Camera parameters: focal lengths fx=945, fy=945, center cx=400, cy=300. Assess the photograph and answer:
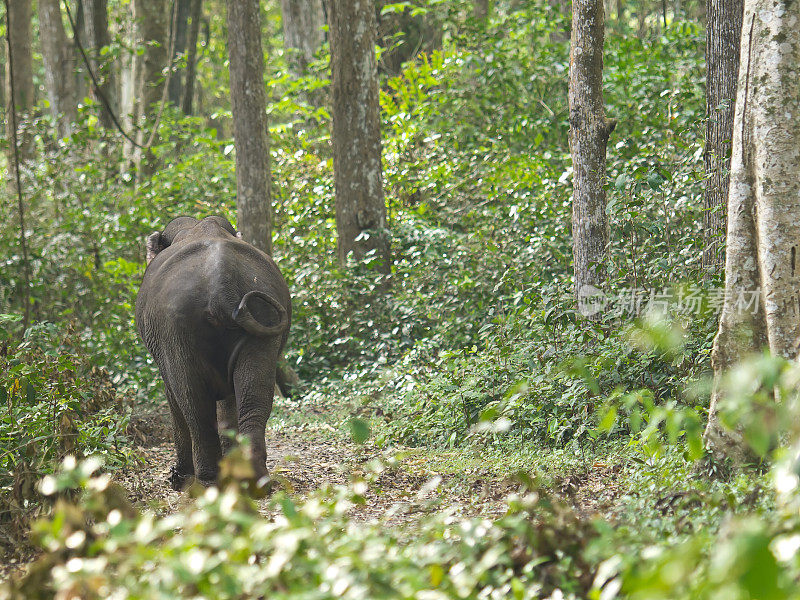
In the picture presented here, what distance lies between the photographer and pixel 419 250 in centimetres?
1159

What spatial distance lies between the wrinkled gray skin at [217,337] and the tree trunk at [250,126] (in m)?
4.95

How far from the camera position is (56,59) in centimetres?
1888

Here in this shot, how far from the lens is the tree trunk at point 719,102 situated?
23.5 feet

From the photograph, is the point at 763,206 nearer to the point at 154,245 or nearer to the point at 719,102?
the point at 719,102

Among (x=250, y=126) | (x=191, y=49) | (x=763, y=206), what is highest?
(x=191, y=49)

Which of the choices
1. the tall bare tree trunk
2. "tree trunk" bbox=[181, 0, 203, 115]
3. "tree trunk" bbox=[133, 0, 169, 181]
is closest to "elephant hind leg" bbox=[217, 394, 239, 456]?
"tree trunk" bbox=[133, 0, 169, 181]

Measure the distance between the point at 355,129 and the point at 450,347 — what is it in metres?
3.53

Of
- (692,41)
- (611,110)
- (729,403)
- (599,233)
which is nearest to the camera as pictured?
(729,403)

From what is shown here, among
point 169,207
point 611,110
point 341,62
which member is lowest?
point 169,207

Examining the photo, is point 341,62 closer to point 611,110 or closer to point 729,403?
point 611,110

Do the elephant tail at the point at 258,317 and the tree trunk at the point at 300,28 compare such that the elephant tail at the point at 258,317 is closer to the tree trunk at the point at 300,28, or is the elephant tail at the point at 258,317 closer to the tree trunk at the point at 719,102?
the tree trunk at the point at 719,102

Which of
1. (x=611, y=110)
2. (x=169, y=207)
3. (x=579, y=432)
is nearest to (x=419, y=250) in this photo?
(x=611, y=110)

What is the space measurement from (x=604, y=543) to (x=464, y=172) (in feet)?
34.7

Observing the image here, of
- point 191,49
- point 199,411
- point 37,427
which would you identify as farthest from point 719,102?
point 191,49
